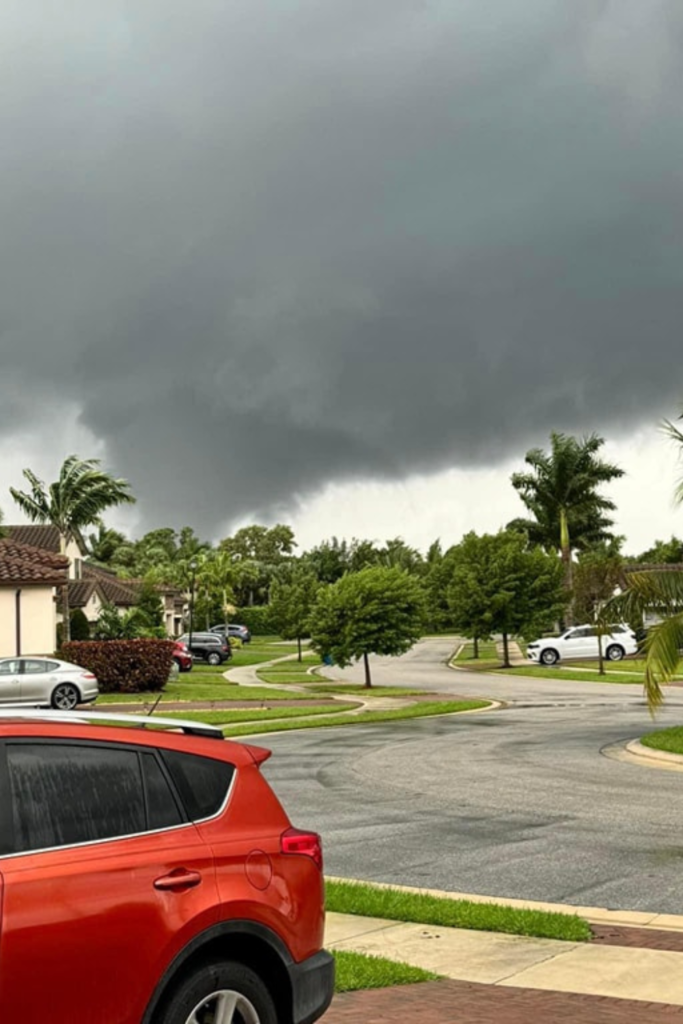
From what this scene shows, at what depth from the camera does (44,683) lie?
108 ft

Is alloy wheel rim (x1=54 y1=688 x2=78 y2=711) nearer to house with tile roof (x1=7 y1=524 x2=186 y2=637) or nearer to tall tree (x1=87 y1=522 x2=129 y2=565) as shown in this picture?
house with tile roof (x1=7 y1=524 x2=186 y2=637)

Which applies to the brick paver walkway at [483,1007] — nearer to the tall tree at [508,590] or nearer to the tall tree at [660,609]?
the tall tree at [660,609]

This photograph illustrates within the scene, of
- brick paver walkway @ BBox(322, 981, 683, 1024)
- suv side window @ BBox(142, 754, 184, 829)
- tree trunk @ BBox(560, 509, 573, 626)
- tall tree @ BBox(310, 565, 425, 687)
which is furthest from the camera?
tree trunk @ BBox(560, 509, 573, 626)

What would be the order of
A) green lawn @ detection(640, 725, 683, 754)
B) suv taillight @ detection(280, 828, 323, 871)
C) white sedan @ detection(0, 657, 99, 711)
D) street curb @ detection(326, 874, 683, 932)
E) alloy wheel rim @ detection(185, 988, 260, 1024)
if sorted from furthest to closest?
white sedan @ detection(0, 657, 99, 711), green lawn @ detection(640, 725, 683, 754), street curb @ detection(326, 874, 683, 932), suv taillight @ detection(280, 828, 323, 871), alloy wheel rim @ detection(185, 988, 260, 1024)

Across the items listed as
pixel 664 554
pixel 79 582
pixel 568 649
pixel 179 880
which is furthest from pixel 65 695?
pixel 664 554

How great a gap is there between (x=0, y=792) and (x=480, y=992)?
12.5ft

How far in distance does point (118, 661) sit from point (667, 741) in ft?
78.8

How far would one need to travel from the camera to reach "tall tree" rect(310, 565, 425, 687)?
43.8 m

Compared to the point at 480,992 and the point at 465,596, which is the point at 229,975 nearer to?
the point at 480,992

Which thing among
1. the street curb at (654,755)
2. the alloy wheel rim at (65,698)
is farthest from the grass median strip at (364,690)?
the street curb at (654,755)

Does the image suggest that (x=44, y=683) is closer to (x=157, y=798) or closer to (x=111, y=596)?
(x=157, y=798)

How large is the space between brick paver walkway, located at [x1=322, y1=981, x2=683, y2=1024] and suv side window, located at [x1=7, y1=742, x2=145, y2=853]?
2.42 m

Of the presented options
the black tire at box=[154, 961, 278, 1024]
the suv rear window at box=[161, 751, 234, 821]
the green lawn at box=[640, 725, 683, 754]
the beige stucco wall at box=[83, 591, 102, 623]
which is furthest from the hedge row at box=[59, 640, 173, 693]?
the black tire at box=[154, 961, 278, 1024]

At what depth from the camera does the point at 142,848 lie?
15.3ft
